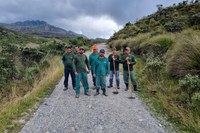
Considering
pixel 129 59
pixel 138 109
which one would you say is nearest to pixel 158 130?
pixel 138 109

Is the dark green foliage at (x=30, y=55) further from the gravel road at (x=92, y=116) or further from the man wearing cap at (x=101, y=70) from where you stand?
the gravel road at (x=92, y=116)

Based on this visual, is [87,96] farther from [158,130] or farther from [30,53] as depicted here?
[30,53]

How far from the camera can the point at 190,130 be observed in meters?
5.75

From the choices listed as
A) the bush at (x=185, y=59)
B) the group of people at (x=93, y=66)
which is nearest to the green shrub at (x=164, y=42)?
the bush at (x=185, y=59)

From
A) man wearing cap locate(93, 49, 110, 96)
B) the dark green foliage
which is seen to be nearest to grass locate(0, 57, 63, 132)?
man wearing cap locate(93, 49, 110, 96)

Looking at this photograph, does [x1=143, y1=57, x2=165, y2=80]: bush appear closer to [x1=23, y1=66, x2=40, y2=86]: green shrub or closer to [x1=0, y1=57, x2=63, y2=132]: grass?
[x1=0, y1=57, x2=63, y2=132]: grass

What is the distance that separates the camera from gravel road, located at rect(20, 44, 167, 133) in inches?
228

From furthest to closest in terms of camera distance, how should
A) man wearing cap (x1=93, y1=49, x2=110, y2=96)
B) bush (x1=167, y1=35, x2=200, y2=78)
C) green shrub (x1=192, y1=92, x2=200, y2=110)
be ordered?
man wearing cap (x1=93, y1=49, x2=110, y2=96) < bush (x1=167, y1=35, x2=200, y2=78) < green shrub (x1=192, y1=92, x2=200, y2=110)

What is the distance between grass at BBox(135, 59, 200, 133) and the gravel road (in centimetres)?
43

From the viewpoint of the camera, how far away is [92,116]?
671 centimetres

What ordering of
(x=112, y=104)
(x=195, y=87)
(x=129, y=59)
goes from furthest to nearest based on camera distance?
(x=129, y=59)
(x=112, y=104)
(x=195, y=87)


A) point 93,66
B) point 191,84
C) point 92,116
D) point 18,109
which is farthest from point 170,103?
point 18,109

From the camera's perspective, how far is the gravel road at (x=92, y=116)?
19.0 ft

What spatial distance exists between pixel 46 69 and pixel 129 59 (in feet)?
→ 22.1
